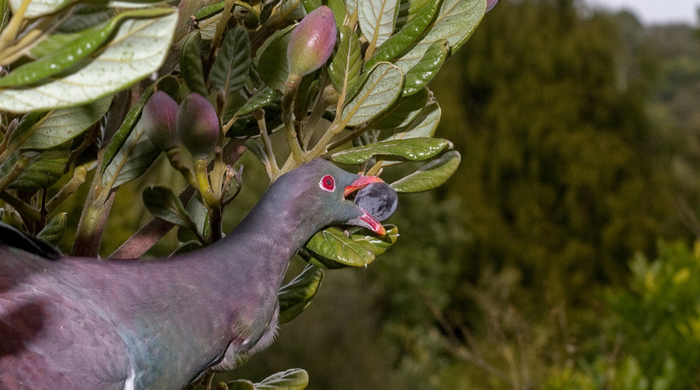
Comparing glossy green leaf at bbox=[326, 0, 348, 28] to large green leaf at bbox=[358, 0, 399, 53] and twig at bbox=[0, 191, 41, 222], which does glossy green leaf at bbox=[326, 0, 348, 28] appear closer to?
large green leaf at bbox=[358, 0, 399, 53]

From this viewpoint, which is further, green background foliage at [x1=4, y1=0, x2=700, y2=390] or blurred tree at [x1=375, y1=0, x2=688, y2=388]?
blurred tree at [x1=375, y1=0, x2=688, y2=388]

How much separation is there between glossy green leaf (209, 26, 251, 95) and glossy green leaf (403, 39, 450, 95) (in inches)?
3.6

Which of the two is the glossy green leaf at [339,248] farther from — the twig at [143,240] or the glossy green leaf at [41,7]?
the glossy green leaf at [41,7]

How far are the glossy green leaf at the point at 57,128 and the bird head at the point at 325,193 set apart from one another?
11 centimetres

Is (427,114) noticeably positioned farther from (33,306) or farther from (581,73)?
(581,73)

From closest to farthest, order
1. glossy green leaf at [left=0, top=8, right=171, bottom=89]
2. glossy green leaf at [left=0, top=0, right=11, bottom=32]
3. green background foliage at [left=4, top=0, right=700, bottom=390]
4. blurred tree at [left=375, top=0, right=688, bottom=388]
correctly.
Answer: glossy green leaf at [left=0, top=8, right=171, bottom=89] → glossy green leaf at [left=0, top=0, right=11, bottom=32] → green background foliage at [left=4, top=0, right=700, bottom=390] → blurred tree at [left=375, top=0, right=688, bottom=388]

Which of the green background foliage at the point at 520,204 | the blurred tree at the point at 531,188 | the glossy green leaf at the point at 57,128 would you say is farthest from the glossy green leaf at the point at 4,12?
the blurred tree at the point at 531,188

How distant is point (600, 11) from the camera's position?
5.34 meters

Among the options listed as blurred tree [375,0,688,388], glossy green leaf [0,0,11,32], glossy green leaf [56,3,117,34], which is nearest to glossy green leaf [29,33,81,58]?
glossy green leaf [56,3,117,34]

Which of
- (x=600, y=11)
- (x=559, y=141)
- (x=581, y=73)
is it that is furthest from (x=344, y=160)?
(x=600, y=11)

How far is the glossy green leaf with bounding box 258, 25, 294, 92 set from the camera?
360 mm

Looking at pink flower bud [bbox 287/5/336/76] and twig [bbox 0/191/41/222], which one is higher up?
pink flower bud [bbox 287/5/336/76]

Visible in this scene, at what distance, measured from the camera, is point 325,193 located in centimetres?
35

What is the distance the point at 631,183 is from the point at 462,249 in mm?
1284
